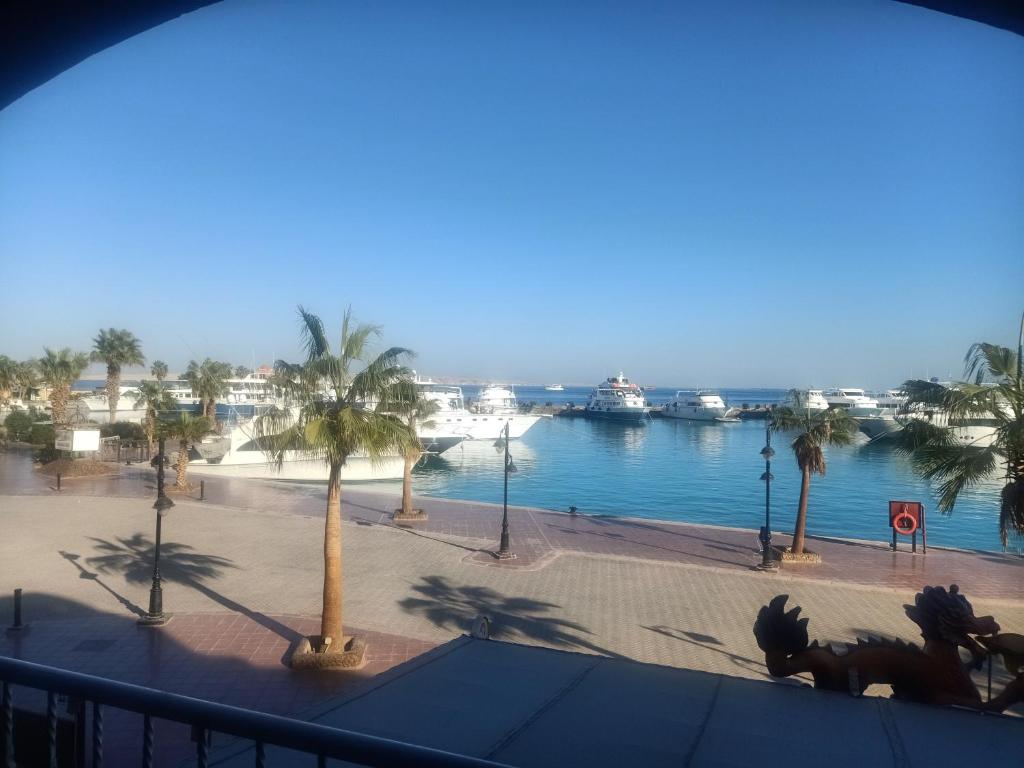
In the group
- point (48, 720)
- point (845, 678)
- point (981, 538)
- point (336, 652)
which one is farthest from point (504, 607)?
point (981, 538)

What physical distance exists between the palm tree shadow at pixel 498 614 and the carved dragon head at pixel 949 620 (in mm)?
5559

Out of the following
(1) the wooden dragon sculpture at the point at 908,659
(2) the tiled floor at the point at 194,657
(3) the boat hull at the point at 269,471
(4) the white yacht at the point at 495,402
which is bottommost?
(3) the boat hull at the point at 269,471

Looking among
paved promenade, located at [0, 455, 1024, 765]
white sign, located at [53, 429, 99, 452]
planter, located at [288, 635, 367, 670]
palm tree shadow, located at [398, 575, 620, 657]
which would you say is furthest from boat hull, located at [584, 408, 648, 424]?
planter, located at [288, 635, 367, 670]

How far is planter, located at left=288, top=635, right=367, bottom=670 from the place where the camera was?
9375 millimetres

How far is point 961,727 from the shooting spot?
3926mm

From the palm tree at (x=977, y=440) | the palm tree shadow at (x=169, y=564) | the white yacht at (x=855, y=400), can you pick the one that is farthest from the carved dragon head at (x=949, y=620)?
the white yacht at (x=855, y=400)

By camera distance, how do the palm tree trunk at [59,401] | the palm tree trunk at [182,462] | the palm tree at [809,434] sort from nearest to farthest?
the palm tree at [809,434] → the palm tree trunk at [182,462] → the palm tree trunk at [59,401]

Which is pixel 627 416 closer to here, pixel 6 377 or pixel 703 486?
pixel 703 486

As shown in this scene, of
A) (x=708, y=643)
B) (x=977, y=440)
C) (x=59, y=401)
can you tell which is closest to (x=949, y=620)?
(x=977, y=440)

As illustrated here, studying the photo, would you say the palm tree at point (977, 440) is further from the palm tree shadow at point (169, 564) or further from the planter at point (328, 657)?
the palm tree shadow at point (169, 564)

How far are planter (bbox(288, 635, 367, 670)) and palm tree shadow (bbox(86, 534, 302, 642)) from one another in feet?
6.23

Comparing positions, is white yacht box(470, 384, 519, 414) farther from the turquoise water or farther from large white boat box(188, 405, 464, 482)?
large white boat box(188, 405, 464, 482)

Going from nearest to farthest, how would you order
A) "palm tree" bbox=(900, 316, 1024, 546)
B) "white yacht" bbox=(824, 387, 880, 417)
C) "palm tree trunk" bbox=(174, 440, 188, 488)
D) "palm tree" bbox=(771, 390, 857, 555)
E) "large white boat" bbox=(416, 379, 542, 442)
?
"palm tree" bbox=(900, 316, 1024, 546) < "palm tree" bbox=(771, 390, 857, 555) < "palm tree trunk" bbox=(174, 440, 188, 488) < "large white boat" bbox=(416, 379, 542, 442) < "white yacht" bbox=(824, 387, 880, 417)

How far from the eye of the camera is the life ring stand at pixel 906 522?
57.6 feet
